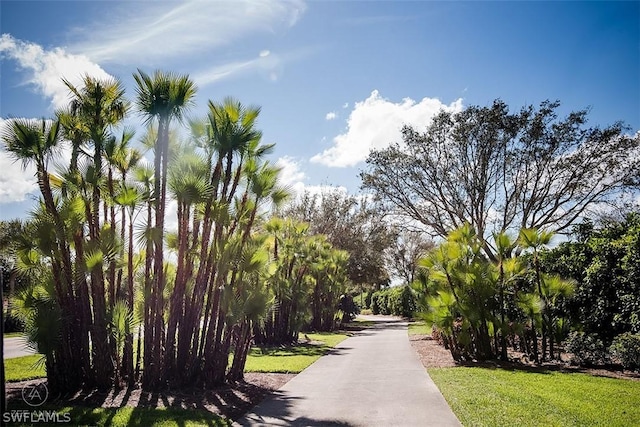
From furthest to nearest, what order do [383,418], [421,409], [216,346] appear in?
[216,346]
[421,409]
[383,418]

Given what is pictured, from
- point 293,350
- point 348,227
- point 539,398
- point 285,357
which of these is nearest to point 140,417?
point 539,398

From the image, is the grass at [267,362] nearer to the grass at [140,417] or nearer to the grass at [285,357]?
the grass at [285,357]

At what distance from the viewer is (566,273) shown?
548 inches

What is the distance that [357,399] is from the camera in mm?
8344

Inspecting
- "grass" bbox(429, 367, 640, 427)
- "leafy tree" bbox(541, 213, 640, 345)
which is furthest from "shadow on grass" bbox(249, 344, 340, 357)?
"leafy tree" bbox(541, 213, 640, 345)

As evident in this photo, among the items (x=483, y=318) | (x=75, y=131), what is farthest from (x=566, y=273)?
(x=75, y=131)

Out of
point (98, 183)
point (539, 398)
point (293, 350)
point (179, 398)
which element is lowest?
point (293, 350)

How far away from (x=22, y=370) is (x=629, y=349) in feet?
50.3

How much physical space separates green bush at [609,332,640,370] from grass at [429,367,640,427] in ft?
2.67

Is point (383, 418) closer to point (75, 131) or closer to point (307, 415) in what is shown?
point (307, 415)

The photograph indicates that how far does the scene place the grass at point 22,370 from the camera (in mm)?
10102

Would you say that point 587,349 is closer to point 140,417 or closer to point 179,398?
point 179,398

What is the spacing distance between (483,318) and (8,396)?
12.2 m

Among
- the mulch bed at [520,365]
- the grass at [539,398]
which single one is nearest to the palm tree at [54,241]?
the grass at [539,398]
